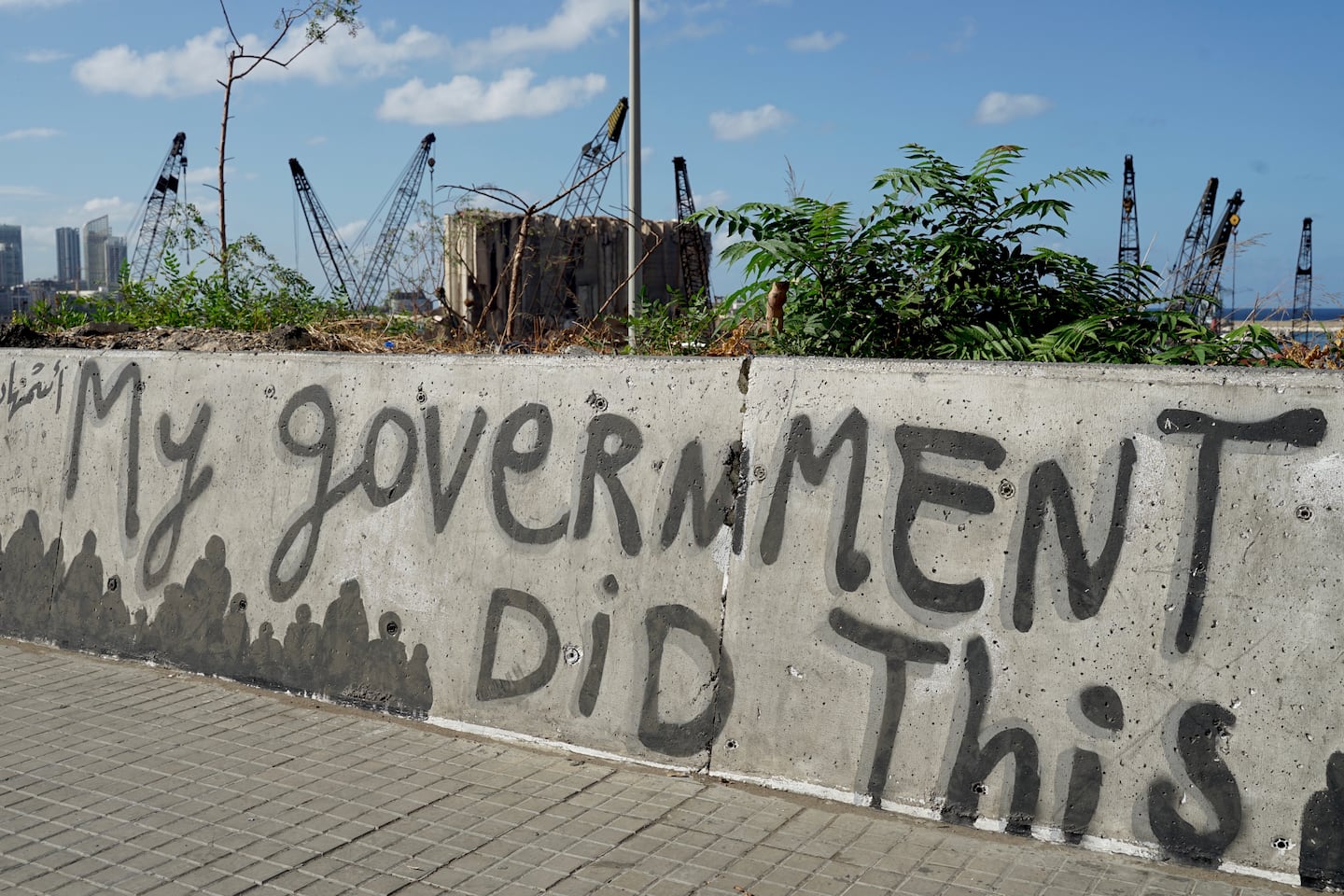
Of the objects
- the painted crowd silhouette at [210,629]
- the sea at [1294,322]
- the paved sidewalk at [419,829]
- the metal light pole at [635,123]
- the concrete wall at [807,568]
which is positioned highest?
the metal light pole at [635,123]

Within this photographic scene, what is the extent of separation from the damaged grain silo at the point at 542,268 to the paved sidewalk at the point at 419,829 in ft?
9.27

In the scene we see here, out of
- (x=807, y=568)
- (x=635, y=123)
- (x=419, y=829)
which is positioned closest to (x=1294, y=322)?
(x=807, y=568)

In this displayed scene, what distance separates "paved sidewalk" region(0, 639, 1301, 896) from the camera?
3.81 meters

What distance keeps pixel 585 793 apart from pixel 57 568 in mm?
3711

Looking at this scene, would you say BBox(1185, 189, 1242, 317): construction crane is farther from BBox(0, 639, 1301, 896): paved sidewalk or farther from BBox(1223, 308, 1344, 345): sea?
BBox(0, 639, 1301, 896): paved sidewalk

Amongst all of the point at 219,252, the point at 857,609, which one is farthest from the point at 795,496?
the point at 219,252

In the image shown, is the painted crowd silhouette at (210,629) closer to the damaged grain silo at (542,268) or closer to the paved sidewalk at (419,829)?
the paved sidewalk at (419,829)

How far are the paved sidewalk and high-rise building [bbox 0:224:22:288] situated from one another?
Result: 16310 cm

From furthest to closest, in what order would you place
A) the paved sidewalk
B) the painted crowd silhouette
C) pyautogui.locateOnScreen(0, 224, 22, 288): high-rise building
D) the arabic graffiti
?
pyautogui.locateOnScreen(0, 224, 22, 288): high-rise building → the arabic graffiti → the painted crowd silhouette → the paved sidewalk

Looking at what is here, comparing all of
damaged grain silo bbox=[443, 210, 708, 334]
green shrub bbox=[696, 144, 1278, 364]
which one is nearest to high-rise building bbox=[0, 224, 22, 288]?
damaged grain silo bbox=[443, 210, 708, 334]

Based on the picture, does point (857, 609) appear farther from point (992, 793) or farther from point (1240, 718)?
point (1240, 718)

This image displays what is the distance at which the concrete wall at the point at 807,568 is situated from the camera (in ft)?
12.6

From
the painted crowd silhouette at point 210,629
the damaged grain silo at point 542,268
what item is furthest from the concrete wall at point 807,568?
the damaged grain silo at point 542,268

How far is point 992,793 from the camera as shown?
13.6ft
